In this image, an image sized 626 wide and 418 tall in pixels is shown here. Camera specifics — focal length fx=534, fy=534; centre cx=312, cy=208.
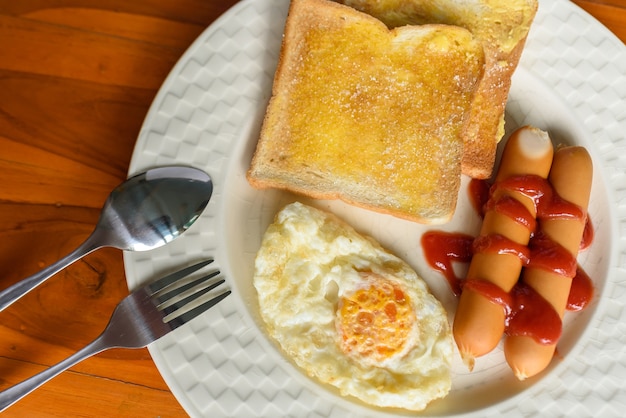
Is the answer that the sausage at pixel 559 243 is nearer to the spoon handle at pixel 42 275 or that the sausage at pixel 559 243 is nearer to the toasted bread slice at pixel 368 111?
the toasted bread slice at pixel 368 111

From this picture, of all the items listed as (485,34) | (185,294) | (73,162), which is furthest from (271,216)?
(485,34)

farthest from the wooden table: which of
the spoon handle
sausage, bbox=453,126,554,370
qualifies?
sausage, bbox=453,126,554,370

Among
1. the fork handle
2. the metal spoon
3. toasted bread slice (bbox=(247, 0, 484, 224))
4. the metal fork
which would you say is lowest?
the fork handle

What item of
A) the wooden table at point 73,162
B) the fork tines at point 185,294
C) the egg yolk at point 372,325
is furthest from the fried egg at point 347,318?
the wooden table at point 73,162

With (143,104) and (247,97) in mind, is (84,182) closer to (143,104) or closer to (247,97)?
(143,104)

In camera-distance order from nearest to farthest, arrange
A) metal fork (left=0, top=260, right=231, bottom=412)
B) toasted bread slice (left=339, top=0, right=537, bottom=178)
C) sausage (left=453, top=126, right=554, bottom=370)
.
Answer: metal fork (left=0, top=260, right=231, bottom=412) → sausage (left=453, top=126, right=554, bottom=370) → toasted bread slice (left=339, top=0, right=537, bottom=178)

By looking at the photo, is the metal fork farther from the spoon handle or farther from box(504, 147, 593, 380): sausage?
box(504, 147, 593, 380): sausage
